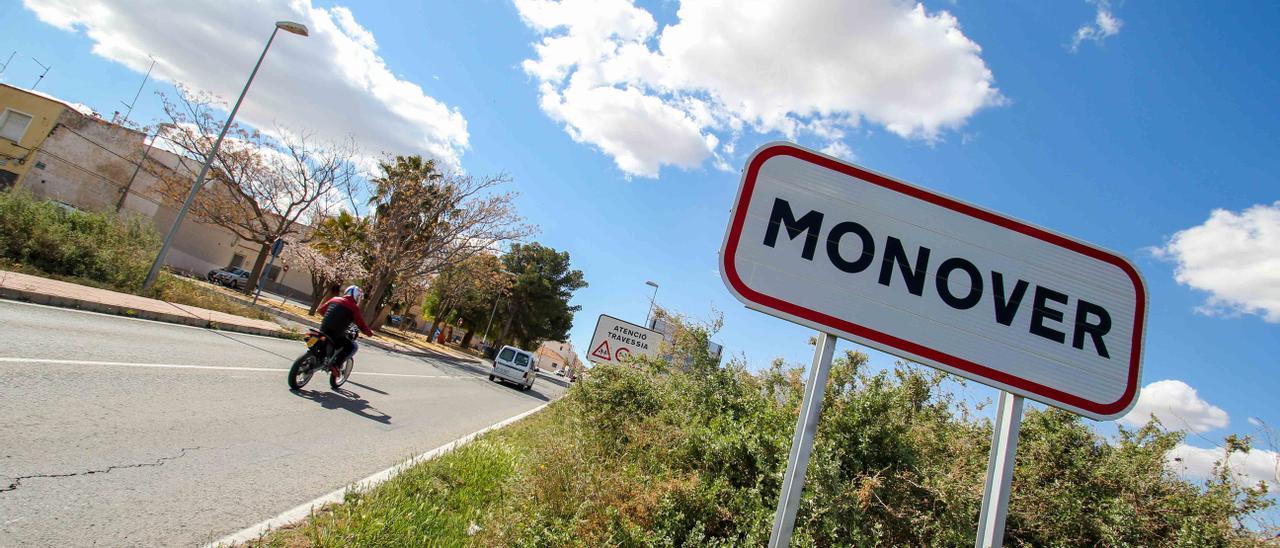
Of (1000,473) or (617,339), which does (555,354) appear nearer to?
(617,339)

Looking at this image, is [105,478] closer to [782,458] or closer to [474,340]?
[782,458]

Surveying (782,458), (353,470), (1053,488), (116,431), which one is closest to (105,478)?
(116,431)

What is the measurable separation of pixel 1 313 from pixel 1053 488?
1199cm

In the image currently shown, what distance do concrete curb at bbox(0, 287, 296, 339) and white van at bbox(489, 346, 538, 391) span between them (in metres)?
9.41

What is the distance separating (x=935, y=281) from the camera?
69.9 inches

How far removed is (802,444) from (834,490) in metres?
1.95

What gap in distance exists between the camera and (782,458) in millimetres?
3617

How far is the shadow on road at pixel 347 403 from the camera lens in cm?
777

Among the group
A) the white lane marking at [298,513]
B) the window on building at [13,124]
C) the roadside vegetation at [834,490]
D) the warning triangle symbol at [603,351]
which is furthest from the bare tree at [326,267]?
the roadside vegetation at [834,490]

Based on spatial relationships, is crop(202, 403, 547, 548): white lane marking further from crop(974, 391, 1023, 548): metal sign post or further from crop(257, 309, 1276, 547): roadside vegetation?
crop(974, 391, 1023, 548): metal sign post

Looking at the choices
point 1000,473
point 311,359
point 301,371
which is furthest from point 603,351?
point 1000,473

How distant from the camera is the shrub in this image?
11.0 m

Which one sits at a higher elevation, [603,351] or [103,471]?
[603,351]

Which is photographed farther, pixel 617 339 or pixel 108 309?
pixel 617 339
